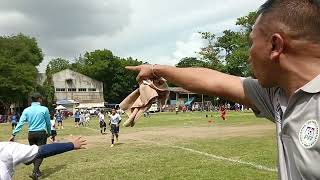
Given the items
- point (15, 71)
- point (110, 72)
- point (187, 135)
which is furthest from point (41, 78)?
point (187, 135)

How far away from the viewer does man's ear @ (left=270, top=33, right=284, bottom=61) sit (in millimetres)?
2201

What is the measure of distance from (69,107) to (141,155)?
90.6 meters

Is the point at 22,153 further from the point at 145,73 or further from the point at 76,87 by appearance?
the point at 76,87

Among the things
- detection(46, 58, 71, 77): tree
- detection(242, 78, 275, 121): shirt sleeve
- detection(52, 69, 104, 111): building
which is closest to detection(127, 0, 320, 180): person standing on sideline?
detection(242, 78, 275, 121): shirt sleeve

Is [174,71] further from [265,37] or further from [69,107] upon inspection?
[69,107]

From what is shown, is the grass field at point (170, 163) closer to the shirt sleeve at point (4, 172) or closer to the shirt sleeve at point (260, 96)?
the shirt sleeve at point (4, 172)

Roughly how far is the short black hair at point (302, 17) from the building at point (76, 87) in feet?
382

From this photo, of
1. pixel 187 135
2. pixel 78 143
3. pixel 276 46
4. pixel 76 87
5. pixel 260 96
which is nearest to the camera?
pixel 276 46

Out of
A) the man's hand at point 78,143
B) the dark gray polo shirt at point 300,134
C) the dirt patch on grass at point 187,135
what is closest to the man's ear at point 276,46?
the dark gray polo shirt at point 300,134

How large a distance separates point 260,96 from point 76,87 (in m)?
120

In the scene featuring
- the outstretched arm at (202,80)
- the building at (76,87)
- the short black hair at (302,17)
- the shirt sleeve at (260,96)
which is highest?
the building at (76,87)

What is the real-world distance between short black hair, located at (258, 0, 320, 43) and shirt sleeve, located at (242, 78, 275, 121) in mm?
465

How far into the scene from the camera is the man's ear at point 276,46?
220 centimetres

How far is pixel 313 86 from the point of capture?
2088 millimetres
